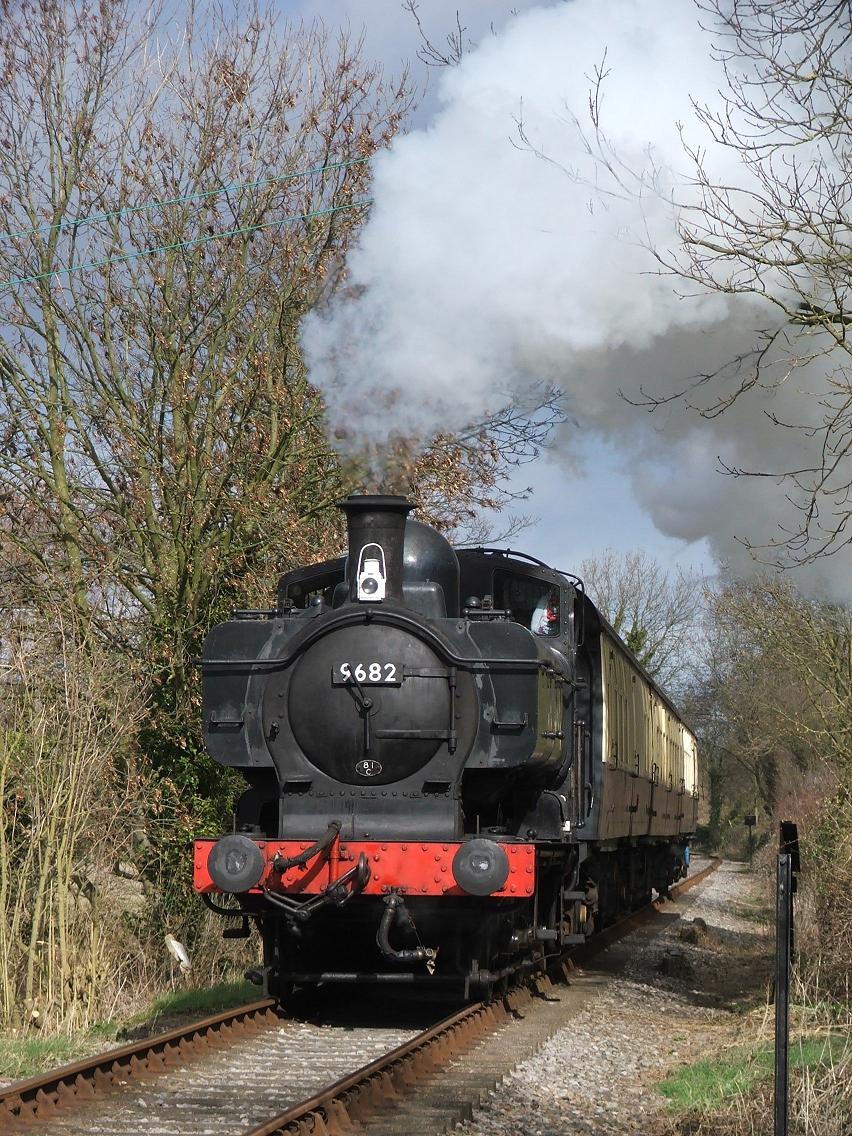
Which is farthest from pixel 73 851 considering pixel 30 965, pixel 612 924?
pixel 612 924

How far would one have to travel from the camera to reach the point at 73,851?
1007 centimetres

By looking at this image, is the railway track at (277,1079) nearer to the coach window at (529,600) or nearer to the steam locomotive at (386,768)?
the steam locomotive at (386,768)

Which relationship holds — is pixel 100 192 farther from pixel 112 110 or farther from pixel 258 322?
pixel 258 322

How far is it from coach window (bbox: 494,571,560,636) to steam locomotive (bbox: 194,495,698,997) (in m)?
0.68

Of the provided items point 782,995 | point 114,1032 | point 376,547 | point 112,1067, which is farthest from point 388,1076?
point 376,547

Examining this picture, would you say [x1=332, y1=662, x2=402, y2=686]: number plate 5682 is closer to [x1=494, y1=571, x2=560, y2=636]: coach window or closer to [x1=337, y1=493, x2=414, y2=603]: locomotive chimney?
[x1=337, y1=493, x2=414, y2=603]: locomotive chimney

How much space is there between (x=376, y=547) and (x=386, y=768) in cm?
130

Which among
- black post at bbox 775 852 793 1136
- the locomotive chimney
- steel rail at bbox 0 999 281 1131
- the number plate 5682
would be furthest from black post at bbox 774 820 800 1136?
the locomotive chimney

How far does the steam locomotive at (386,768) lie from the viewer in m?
7.79

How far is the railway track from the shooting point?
5.86 m

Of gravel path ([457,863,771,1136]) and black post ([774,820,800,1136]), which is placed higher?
black post ([774,820,800,1136])

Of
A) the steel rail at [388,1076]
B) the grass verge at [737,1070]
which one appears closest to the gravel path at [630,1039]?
the grass verge at [737,1070]

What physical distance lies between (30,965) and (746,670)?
45.0ft

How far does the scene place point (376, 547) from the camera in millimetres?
8289
